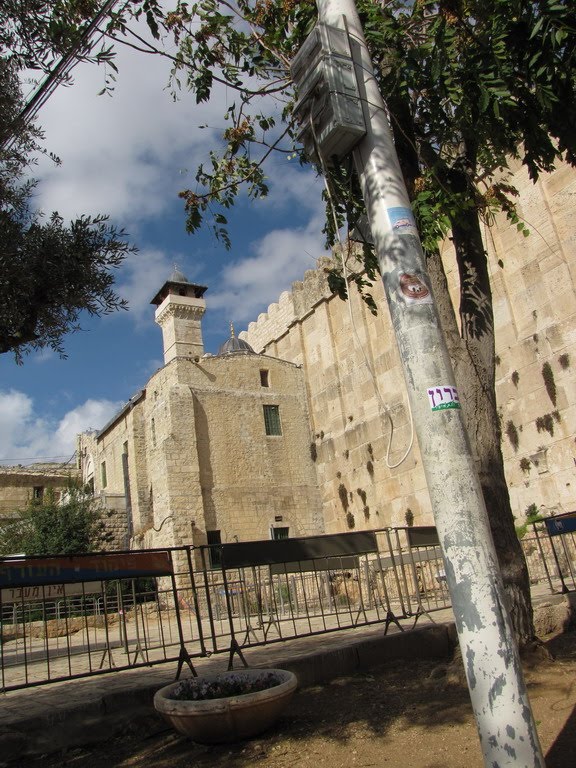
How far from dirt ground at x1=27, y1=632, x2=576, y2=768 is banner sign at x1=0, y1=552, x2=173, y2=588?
146 centimetres

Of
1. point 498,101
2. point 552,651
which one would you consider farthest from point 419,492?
point 498,101

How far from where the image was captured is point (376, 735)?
4.35 meters

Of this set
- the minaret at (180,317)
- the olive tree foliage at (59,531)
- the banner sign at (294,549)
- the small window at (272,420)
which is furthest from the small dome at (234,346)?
the banner sign at (294,549)

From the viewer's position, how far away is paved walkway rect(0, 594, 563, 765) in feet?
15.4

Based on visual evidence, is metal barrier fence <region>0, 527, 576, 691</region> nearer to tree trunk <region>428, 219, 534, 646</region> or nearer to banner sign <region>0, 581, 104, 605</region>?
banner sign <region>0, 581, 104, 605</region>

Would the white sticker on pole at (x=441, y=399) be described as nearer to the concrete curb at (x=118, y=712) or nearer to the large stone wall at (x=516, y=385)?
the concrete curb at (x=118, y=712)

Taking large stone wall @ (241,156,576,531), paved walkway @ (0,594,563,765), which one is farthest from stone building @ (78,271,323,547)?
paved walkway @ (0,594,563,765)

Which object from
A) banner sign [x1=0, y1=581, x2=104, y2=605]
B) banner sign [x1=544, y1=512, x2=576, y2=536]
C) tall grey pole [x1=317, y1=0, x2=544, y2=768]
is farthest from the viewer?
banner sign [x1=544, y1=512, x2=576, y2=536]

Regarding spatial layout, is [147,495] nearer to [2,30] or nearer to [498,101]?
[2,30]

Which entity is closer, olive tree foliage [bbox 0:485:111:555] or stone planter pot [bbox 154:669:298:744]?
stone planter pot [bbox 154:669:298:744]

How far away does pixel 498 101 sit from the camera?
423cm

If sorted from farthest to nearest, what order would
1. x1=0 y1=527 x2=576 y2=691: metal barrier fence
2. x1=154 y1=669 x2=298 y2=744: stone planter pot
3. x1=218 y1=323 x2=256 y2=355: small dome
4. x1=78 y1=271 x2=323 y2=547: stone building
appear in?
x1=218 y1=323 x2=256 y2=355: small dome < x1=78 y1=271 x2=323 y2=547: stone building < x1=0 y1=527 x2=576 y2=691: metal barrier fence < x1=154 y1=669 x2=298 y2=744: stone planter pot

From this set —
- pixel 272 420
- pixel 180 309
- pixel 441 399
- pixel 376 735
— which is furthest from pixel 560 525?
pixel 180 309

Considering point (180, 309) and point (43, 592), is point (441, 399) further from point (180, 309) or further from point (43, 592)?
point (180, 309)
